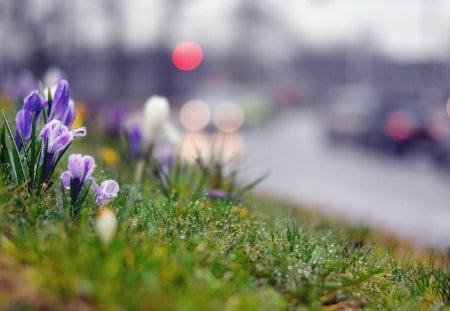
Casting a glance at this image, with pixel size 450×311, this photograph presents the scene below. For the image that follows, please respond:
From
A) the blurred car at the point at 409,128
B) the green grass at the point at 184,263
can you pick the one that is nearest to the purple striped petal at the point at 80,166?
the green grass at the point at 184,263

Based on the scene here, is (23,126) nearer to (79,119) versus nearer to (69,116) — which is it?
(69,116)

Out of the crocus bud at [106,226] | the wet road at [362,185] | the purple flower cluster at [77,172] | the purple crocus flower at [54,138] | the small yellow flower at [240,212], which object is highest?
the purple crocus flower at [54,138]

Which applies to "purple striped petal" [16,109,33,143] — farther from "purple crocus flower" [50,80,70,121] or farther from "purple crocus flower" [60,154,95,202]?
"purple crocus flower" [60,154,95,202]

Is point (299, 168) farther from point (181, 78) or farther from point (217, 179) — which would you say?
point (181, 78)

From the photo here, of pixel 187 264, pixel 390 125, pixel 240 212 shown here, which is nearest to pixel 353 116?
pixel 390 125

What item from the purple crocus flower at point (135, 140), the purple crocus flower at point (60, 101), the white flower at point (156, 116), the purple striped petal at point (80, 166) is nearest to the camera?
the purple striped petal at point (80, 166)

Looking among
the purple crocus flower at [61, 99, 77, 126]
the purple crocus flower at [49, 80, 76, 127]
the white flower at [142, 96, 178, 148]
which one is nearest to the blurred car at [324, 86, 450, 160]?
the white flower at [142, 96, 178, 148]

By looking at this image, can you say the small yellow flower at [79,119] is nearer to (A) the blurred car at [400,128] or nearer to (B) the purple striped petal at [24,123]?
(B) the purple striped petal at [24,123]
